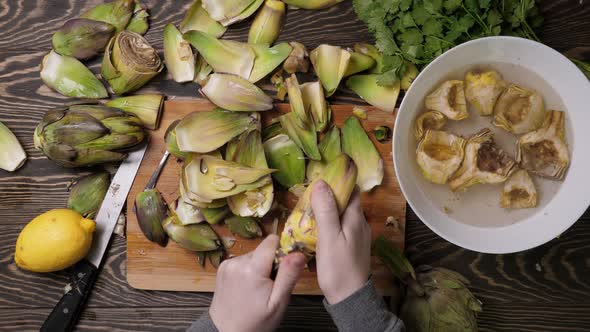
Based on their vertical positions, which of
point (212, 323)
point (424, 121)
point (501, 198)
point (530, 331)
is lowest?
point (530, 331)

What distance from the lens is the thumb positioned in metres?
0.79

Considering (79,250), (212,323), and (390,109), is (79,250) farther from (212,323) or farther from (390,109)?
(390,109)

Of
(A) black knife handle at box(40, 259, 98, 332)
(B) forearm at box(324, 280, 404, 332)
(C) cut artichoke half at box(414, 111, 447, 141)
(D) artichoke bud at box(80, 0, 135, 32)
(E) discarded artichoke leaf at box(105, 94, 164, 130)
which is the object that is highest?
(D) artichoke bud at box(80, 0, 135, 32)

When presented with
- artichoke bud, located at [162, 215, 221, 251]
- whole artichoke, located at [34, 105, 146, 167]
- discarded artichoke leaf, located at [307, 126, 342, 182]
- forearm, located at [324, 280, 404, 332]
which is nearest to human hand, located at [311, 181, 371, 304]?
forearm, located at [324, 280, 404, 332]

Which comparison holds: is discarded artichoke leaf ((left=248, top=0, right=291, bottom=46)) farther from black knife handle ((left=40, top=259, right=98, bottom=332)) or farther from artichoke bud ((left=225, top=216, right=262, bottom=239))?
black knife handle ((left=40, top=259, right=98, bottom=332))

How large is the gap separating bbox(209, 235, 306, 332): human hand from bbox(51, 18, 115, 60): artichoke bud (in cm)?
46

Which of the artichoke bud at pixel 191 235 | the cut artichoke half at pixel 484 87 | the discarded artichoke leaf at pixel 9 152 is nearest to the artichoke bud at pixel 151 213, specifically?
the artichoke bud at pixel 191 235

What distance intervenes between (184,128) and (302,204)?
241 millimetres

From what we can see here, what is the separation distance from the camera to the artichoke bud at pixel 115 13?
0.98 m

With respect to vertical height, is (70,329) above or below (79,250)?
below

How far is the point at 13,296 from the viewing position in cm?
102

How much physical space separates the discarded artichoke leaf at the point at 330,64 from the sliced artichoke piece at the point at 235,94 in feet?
0.33

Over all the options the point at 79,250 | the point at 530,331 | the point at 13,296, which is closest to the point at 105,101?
the point at 79,250

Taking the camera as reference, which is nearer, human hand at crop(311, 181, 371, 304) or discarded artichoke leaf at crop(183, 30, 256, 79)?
human hand at crop(311, 181, 371, 304)
